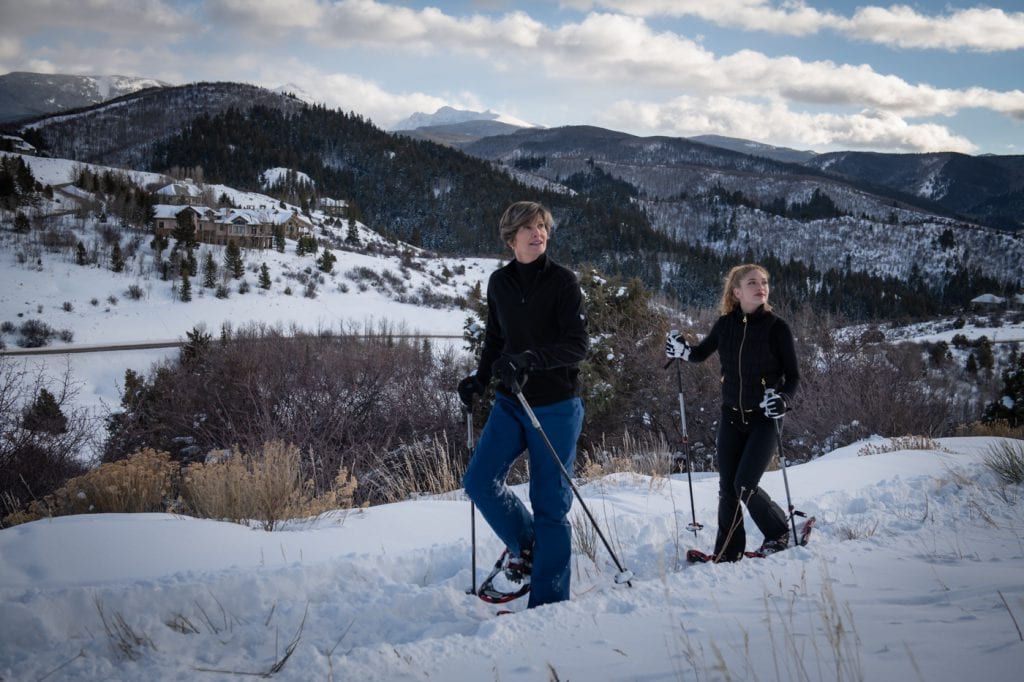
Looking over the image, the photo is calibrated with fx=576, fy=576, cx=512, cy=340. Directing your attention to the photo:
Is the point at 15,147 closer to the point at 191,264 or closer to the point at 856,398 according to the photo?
the point at 191,264

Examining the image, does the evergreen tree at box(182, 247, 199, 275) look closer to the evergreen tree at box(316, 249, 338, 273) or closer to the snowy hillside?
the snowy hillside

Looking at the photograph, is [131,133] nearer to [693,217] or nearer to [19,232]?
[19,232]

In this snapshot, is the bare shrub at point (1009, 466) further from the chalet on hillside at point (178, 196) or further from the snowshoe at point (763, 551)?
the chalet on hillside at point (178, 196)

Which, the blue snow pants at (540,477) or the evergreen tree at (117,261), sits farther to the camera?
the evergreen tree at (117,261)

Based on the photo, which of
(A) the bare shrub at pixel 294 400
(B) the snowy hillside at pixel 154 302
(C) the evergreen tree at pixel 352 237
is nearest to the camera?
(A) the bare shrub at pixel 294 400

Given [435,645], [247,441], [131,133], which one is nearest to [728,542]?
[435,645]

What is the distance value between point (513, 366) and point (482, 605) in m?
1.32

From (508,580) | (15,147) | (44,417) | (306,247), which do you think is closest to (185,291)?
(306,247)

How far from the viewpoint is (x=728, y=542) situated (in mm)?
3639

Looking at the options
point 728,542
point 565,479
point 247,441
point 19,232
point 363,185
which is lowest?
point 247,441

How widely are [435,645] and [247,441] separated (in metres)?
13.0

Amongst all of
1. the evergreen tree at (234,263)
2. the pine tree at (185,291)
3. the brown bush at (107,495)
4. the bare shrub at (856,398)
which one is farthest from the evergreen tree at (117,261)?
the bare shrub at (856,398)

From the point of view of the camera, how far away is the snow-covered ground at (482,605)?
2.06m

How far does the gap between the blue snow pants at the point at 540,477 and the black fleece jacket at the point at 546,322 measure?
4.2 inches
